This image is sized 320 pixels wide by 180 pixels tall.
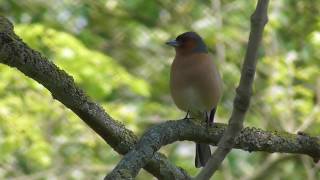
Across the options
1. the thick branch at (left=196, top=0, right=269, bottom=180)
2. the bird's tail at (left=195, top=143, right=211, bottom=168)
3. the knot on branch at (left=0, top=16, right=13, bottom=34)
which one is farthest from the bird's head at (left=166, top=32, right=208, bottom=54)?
the thick branch at (left=196, top=0, right=269, bottom=180)

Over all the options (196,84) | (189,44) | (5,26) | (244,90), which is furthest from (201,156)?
(244,90)

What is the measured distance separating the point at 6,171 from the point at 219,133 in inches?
227

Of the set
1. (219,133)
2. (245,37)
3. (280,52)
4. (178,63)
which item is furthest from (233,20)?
(219,133)

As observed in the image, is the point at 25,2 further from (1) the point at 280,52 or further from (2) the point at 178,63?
(2) the point at 178,63

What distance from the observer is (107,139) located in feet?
9.82

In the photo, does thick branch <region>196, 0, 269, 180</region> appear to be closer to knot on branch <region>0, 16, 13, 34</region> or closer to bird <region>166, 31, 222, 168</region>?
knot on branch <region>0, 16, 13, 34</region>

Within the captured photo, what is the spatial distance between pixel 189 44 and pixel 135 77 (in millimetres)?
4044

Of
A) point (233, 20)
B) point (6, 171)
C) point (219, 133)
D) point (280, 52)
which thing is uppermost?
point (233, 20)

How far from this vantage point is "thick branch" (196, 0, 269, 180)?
1895 mm

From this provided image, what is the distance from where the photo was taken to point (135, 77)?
9414 mm

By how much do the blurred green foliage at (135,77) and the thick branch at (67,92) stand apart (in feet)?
13.6

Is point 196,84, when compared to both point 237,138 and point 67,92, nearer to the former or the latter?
point 237,138

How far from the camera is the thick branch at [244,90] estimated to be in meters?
1.89

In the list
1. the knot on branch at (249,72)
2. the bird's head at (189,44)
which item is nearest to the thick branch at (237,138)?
the knot on branch at (249,72)
